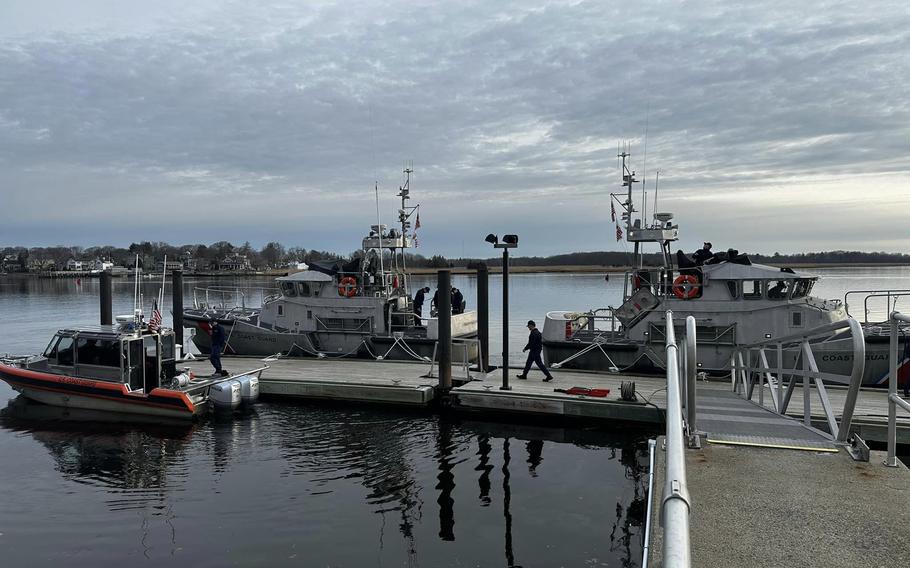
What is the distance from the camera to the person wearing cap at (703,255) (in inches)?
640

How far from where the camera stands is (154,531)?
8078 mm

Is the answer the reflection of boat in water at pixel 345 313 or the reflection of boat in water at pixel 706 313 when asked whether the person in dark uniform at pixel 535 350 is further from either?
the reflection of boat in water at pixel 345 313

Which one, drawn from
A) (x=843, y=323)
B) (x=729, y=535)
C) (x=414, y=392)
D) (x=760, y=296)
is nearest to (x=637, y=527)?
(x=843, y=323)

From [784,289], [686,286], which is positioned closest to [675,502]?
[686,286]

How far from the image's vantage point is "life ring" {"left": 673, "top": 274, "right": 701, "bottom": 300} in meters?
15.7

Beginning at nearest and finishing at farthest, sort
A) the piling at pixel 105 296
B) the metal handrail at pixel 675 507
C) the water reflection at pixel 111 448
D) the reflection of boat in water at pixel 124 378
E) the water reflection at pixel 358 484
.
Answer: the metal handrail at pixel 675 507 → the water reflection at pixel 358 484 → the water reflection at pixel 111 448 → the reflection of boat in water at pixel 124 378 → the piling at pixel 105 296

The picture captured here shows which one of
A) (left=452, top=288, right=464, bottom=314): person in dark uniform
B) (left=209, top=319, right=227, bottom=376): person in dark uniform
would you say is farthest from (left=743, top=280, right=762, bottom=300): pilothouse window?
(left=209, top=319, right=227, bottom=376): person in dark uniform

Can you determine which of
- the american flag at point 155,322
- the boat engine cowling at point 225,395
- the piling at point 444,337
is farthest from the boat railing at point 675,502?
the american flag at point 155,322

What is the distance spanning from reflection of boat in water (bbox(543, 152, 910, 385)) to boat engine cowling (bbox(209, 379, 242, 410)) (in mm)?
7962

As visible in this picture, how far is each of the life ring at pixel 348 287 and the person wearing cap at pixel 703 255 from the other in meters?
10.1

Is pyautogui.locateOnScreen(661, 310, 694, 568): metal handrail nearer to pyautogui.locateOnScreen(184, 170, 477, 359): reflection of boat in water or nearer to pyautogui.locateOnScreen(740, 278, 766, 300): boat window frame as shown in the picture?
pyautogui.locateOnScreen(740, 278, 766, 300): boat window frame

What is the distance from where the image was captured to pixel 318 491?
30.5 ft

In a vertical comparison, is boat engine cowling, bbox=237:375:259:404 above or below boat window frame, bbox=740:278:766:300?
below

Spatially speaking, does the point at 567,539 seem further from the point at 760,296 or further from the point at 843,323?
the point at 760,296
